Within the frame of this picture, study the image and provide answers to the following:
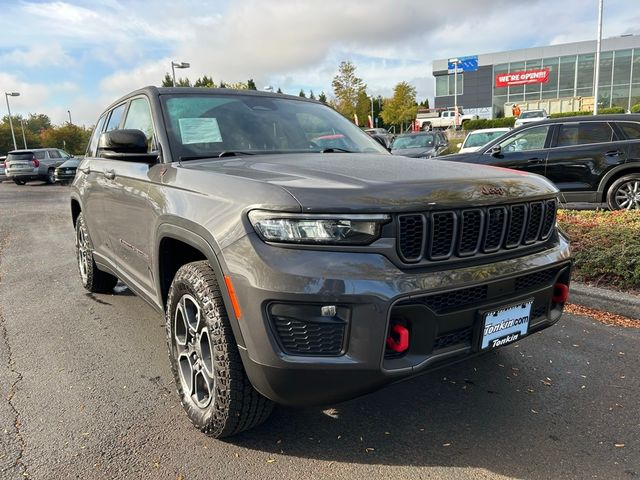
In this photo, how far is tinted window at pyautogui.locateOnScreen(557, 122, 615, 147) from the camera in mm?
8039

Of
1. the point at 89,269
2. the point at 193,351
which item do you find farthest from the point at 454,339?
the point at 89,269

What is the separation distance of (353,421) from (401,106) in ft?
168

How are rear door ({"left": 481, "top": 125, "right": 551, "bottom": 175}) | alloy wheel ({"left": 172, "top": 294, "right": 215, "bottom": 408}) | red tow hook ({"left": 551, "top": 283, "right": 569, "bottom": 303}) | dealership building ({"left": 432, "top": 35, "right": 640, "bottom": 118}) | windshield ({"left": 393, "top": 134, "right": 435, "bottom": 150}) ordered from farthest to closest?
1. dealership building ({"left": 432, "top": 35, "right": 640, "bottom": 118})
2. windshield ({"left": 393, "top": 134, "right": 435, "bottom": 150})
3. rear door ({"left": 481, "top": 125, "right": 551, "bottom": 175})
4. red tow hook ({"left": 551, "top": 283, "right": 569, "bottom": 303})
5. alloy wheel ({"left": 172, "top": 294, "right": 215, "bottom": 408})

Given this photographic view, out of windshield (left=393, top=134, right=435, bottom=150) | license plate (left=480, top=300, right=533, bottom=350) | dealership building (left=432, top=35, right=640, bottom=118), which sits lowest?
license plate (left=480, top=300, right=533, bottom=350)

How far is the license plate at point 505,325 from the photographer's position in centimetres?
230

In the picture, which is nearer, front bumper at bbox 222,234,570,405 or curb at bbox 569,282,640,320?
front bumper at bbox 222,234,570,405

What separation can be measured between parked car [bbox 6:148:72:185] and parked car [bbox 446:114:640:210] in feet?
73.9

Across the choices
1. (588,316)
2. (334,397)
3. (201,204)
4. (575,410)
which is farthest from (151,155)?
(588,316)

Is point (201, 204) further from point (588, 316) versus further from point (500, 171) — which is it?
point (588, 316)

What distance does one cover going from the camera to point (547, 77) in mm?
51656

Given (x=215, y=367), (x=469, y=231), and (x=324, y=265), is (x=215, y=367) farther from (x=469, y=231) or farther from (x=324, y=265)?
(x=469, y=231)

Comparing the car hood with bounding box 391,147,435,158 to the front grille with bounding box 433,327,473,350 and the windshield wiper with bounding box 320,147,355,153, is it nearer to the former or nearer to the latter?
the windshield wiper with bounding box 320,147,355,153

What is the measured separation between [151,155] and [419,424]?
2188 mm

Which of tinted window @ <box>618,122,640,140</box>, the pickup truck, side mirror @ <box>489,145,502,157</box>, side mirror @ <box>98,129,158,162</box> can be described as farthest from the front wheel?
the pickup truck
